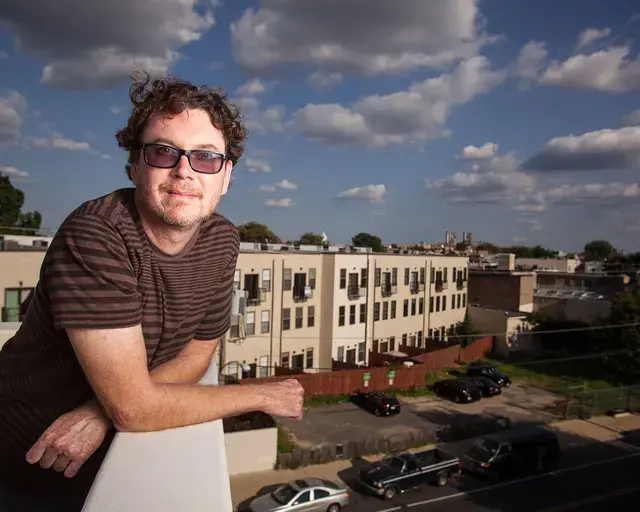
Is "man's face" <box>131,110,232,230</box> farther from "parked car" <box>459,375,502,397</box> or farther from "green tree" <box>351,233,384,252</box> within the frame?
"green tree" <box>351,233,384,252</box>

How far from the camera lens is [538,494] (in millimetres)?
17125

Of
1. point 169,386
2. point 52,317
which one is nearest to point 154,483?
point 169,386

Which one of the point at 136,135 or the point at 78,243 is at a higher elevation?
the point at 136,135

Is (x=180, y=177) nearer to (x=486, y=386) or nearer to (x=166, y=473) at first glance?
(x=166, y=473)

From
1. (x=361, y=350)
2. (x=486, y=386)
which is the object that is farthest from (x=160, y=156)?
(x=361, y=350)

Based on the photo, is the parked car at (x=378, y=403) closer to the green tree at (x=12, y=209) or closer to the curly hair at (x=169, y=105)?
the curly hair at (x=169, y=105)

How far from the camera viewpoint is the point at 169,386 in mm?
2025

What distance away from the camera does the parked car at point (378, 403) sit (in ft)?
80.9

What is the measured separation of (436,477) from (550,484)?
4167mm

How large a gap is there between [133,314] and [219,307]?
0.82 metres

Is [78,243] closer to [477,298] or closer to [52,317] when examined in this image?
[52,317]

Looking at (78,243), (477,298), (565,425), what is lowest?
(565,425)

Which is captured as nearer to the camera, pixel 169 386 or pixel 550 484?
pixel 169 386

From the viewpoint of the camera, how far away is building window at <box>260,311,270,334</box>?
2717cm
